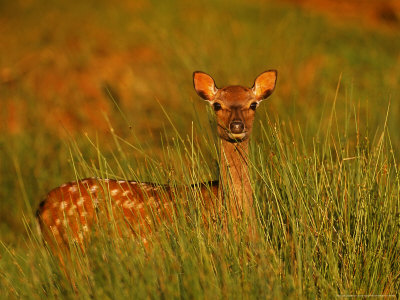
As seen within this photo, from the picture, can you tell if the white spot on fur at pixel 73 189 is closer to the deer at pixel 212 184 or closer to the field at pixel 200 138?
the deer at pixel 212 184

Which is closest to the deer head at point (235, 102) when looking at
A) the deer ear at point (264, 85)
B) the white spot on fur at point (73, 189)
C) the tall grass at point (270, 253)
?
the deer ear at point (264, 85)

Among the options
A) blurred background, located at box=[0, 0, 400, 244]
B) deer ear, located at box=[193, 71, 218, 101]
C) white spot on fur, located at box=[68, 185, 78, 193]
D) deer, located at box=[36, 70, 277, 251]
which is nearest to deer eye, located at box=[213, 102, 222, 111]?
deer, located at box=[36, 70, 277, 251]

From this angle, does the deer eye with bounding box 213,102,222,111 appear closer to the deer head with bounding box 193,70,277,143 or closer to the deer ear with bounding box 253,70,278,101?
the deer head with bounding box 193,70,277,143

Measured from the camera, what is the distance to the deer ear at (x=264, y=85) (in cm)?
438

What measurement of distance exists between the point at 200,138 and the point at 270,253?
101 inches

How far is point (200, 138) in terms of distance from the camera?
584 cm

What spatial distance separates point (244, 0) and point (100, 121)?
235 inches

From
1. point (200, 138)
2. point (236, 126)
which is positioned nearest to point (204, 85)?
point (236, 126)

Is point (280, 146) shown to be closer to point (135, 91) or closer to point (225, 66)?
point (225, 66)

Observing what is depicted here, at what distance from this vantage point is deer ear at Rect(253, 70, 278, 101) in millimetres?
4383

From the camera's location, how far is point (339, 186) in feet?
13.2

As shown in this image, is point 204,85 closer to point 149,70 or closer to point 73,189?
point 73,189

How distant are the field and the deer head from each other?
15cm

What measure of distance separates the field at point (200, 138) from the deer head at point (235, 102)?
155mm
